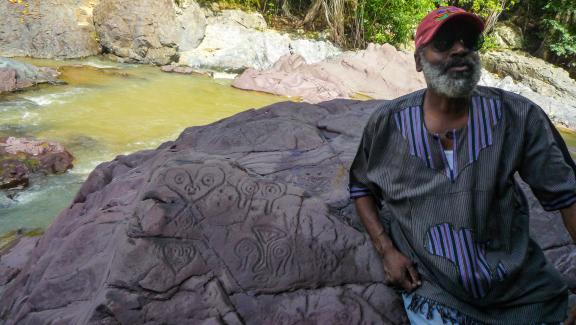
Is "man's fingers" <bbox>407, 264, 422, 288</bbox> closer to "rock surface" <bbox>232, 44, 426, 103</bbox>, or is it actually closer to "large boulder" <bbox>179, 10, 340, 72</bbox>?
"rock surface" <bbox>232, 44, 426, 103</bbox>

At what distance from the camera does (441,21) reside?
4.95 feet

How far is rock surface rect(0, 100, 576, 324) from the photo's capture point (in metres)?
1.66

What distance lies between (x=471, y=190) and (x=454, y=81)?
0.35m

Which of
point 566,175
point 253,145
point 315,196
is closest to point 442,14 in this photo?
point 566,175

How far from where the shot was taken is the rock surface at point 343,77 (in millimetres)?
9461

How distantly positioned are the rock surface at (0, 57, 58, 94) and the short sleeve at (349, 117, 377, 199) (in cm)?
726

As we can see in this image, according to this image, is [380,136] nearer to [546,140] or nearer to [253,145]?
[546,140]

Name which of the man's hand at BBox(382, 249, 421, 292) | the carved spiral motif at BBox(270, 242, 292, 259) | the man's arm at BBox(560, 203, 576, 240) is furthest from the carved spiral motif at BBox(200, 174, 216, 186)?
the man's arm at BBox(560, 203, 576, 240)

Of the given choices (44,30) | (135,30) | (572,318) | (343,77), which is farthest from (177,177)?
(44,30)

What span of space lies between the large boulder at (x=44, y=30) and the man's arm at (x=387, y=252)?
9728mm

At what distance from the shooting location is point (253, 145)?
8.83 ft

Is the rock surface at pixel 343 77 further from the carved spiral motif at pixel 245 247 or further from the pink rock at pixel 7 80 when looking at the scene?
the carved spiral motif at pixel 245 247

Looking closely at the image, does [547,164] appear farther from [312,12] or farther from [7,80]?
[312,12]

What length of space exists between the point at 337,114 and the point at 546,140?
71.6 inches
